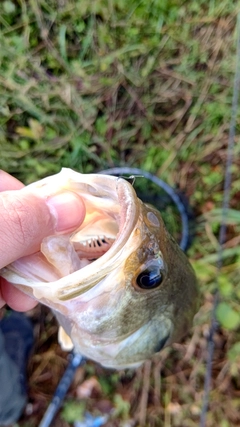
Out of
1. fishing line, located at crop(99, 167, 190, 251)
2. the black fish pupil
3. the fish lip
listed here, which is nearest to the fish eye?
the black fish pupil

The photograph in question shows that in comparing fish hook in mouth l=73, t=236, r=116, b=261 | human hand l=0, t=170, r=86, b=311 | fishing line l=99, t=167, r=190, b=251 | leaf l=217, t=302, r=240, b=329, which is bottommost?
leaf l=217, t=302, r=240, b=329

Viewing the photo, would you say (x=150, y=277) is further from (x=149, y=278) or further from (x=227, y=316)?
(x=227, y=316)

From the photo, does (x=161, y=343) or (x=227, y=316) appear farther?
(x=227, y=316)

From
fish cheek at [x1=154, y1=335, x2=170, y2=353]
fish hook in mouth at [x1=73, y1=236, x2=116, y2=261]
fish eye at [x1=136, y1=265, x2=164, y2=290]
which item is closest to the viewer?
fish eye at [x1=136, y1=265, x2=164, y2=290]

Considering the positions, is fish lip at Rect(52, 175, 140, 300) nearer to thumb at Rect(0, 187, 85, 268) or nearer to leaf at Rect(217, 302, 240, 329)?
thumb at Rect(0, 187, 85, 268)

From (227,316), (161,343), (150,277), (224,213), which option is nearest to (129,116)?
(224,213)

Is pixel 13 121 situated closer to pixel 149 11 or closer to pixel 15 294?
pixel 149 11
